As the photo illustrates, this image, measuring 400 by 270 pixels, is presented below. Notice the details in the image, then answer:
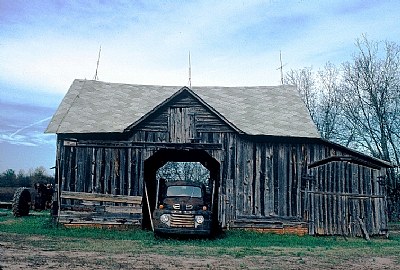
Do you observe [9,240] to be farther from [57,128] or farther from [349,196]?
[349,196]

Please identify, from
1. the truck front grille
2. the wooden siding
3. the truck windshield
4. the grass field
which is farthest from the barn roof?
the truck front grille

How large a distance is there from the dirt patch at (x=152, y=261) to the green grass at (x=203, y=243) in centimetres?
48

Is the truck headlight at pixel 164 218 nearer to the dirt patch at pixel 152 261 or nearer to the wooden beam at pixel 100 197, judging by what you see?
the dirt patch at pixel 152 261

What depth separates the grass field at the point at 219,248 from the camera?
1128 cm

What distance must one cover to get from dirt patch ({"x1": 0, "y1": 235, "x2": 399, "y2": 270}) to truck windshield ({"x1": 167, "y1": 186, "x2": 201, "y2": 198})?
16.0 ft

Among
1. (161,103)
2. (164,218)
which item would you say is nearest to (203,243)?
(164,218)

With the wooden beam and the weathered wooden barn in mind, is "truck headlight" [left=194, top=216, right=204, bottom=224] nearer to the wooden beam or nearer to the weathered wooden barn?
the weathered wooden barn

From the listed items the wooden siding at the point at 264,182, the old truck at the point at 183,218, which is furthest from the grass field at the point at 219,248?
the wooden siding at the point at 264,182

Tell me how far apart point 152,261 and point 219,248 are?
12.8 feet

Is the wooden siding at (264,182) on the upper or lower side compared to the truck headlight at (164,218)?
upper

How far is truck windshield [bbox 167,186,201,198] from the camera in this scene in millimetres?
17641

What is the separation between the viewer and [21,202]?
86.8ft

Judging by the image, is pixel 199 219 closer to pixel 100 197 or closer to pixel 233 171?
pixel 233 171

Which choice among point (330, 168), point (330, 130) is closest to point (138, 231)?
point (330, 168)
